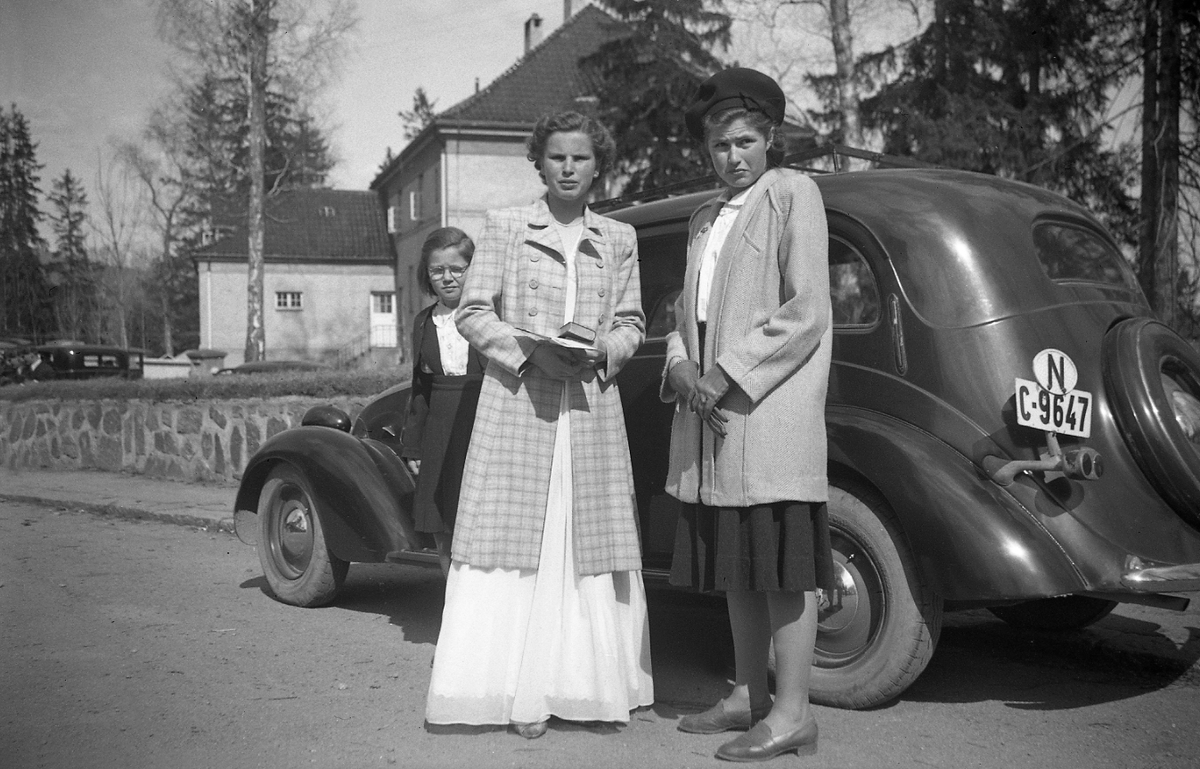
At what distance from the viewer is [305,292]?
42.7 m

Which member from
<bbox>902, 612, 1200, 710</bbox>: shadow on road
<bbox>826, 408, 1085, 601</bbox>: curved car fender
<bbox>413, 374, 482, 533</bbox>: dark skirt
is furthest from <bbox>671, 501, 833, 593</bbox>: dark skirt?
<bbox>413, 374, 482, 533</bbox>: dark skirt

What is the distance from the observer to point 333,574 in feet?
18.1

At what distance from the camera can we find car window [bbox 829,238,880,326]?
3.96 meters

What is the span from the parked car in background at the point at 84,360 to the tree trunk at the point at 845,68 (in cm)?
1751

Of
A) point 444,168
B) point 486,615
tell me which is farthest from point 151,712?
point 444,168

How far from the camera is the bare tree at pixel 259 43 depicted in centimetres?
2325

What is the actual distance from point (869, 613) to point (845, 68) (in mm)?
16608

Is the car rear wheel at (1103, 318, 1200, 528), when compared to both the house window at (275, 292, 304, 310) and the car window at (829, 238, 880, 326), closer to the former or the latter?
the car window at (829, 238, 880, 326)

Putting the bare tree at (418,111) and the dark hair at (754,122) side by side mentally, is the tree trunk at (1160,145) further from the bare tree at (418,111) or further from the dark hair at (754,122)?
the bare tree at (418,111)

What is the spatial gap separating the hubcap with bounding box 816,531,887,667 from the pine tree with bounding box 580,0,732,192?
65.7 feet

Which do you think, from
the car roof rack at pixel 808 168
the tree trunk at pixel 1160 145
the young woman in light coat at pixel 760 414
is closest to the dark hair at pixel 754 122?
the young woman in light coat at pixel 760 414

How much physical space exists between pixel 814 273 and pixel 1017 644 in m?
2.44

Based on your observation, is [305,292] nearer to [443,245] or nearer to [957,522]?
[443,245]

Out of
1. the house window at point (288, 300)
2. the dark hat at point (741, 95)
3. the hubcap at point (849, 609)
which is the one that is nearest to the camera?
the dark hat at point (741, 95)
